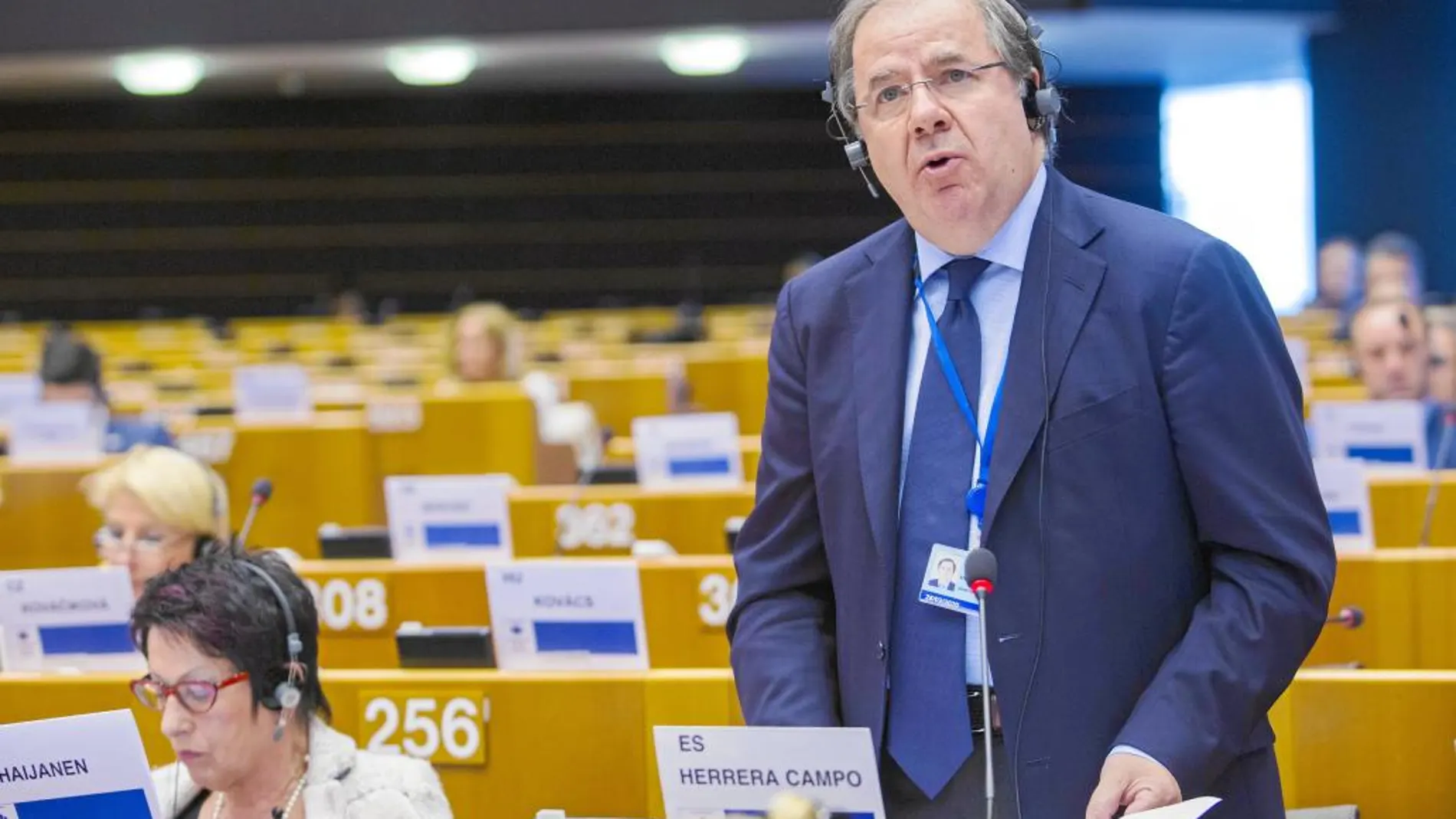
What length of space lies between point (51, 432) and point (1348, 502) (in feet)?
14.6

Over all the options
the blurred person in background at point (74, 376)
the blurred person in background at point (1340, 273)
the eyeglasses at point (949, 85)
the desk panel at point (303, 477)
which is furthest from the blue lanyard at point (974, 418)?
the blurred person in background at point (1340, 273)

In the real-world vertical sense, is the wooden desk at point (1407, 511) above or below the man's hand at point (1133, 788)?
below

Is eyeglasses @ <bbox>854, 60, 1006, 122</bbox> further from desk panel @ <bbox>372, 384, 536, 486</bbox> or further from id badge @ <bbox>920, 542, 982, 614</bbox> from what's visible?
desk panel @ <bbox>372, 384, 536, 486</bbox>

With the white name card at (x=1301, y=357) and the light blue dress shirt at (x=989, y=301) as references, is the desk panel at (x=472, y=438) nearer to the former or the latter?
the white name card at (x=1301, y=357)

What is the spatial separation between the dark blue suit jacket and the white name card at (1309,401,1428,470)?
4142mm

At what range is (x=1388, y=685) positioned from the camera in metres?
2.89

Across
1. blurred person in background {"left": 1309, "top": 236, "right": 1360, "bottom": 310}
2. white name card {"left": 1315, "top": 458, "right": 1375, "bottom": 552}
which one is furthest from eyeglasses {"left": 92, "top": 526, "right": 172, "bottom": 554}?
blurred person in background {"left": 1309, "top": 236, "right": 1360, "bottom": 310}

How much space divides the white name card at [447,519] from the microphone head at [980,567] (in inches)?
127

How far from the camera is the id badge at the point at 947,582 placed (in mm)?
1845

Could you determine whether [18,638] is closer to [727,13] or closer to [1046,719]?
[1046,719]

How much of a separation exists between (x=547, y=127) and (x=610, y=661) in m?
13.8

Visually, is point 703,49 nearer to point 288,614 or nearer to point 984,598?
point 288,614

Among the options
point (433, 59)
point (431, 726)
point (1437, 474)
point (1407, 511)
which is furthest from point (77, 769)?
point (433, 59)

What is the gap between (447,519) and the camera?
16.2ft
